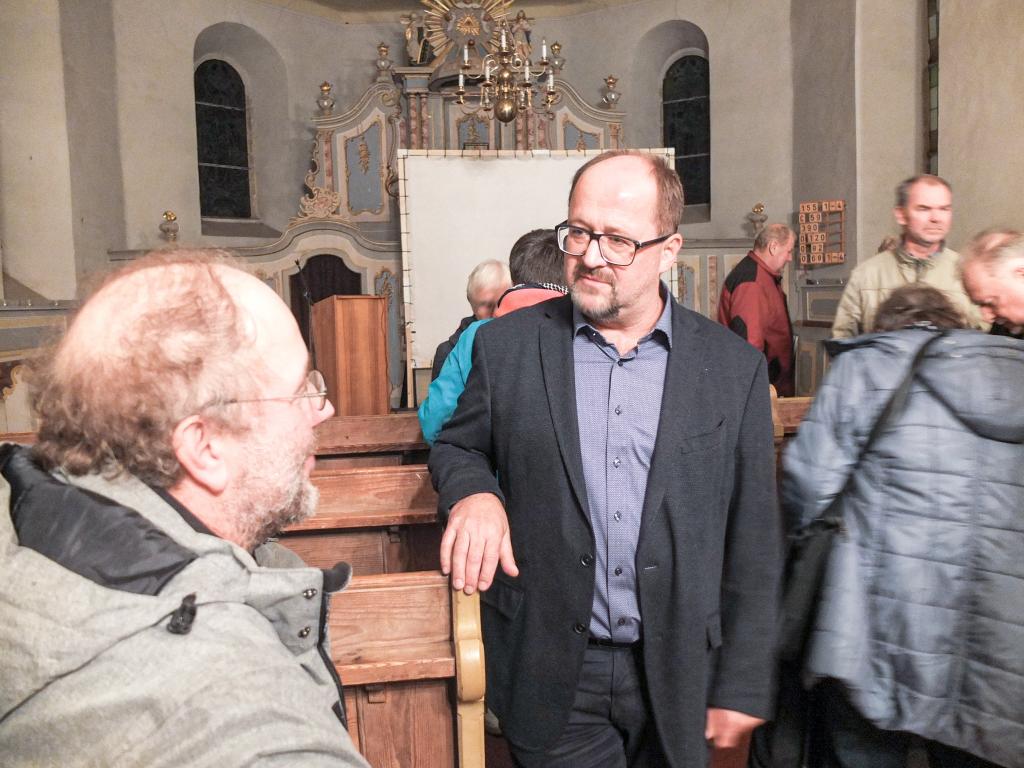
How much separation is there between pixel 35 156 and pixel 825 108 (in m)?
7.27

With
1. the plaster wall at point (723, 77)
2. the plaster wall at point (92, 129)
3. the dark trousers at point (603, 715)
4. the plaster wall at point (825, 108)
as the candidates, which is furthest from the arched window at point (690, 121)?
the dark trousers at point (603, 715)

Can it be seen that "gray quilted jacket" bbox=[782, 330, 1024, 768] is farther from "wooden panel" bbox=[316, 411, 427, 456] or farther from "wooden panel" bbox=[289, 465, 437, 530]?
"wooden panel" bbox=[316, 411, 427, 456]

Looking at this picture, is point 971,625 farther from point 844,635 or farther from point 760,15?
point 760,15

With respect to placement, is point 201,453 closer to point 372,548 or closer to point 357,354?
point 372,548

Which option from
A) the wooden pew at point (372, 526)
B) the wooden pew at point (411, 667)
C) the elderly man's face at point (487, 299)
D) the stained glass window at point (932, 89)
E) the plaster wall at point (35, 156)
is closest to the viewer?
the wooden pew at point (411, 667)

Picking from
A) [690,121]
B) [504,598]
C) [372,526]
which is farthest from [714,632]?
[690,121]

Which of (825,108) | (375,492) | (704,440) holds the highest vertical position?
(825,108)

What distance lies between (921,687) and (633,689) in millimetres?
561

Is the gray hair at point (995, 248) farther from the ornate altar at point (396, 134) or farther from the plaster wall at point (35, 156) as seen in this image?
the ornate altar at point (396, 134)

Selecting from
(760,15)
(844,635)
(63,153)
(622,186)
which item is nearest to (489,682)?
(844,635)

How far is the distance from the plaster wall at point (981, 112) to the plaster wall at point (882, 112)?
4.66ft

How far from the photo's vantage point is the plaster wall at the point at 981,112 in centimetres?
590

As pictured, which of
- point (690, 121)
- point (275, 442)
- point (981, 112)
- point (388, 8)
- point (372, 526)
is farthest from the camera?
point (388, 8)

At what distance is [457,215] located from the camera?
8.34 m
